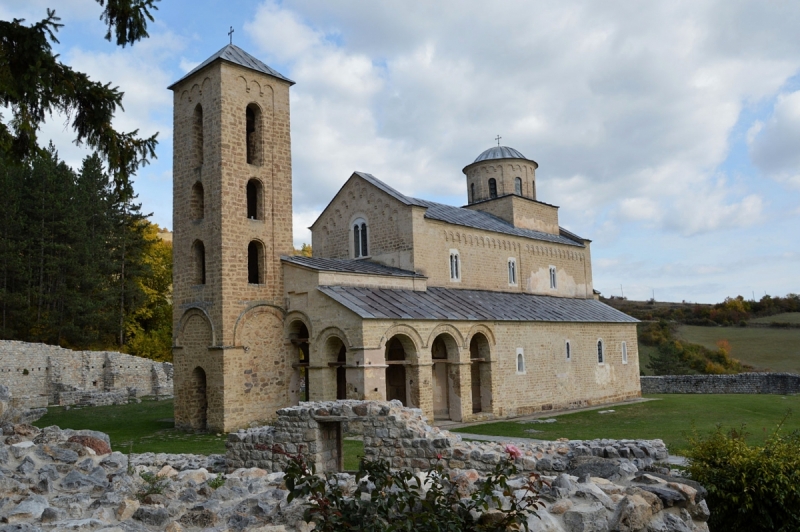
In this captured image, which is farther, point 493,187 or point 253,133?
point 493,187

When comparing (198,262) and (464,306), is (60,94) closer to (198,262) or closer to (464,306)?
(198,262)

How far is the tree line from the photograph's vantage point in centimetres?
3241

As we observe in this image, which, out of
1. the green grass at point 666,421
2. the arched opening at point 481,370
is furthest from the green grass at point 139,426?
the arched opening at point 481,370

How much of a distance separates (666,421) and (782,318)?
149ft

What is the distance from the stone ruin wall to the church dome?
2068 cm

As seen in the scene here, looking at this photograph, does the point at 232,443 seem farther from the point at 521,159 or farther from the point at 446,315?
the point at 521,159

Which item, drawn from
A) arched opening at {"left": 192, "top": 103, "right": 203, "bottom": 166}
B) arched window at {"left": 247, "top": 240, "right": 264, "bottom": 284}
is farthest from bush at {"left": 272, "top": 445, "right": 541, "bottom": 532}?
arched opening at {"left": 192, "top": 103, "right": 203, "bottom": 166}

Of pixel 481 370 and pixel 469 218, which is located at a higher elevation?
pixel 469 218

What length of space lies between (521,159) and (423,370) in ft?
57.2

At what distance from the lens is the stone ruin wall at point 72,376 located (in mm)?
26219

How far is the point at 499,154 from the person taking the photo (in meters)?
33.2

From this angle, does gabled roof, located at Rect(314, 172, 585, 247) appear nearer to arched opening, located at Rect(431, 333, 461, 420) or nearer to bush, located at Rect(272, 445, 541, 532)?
arched opening, located at Rect(431, 333, 461, 420)

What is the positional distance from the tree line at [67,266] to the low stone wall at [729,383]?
97.1 feet

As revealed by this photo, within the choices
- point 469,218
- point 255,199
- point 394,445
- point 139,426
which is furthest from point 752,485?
point 469,218
